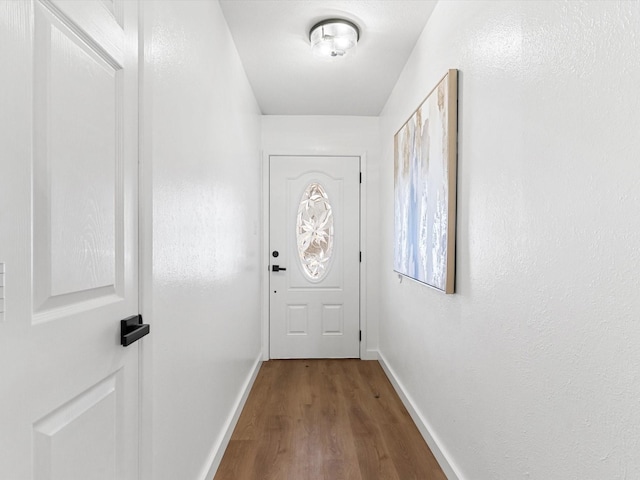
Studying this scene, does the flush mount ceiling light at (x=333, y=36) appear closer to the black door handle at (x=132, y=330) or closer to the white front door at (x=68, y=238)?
the white front door at (x=68, y=238)

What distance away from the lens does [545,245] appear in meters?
1.11

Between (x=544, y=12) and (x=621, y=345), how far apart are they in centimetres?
93

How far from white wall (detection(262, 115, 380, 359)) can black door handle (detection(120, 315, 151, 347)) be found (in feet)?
9.32

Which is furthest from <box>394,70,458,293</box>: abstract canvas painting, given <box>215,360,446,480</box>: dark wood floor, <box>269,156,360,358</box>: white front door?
<box>269,156,360,358</box>: white front door

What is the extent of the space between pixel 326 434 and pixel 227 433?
58 cm

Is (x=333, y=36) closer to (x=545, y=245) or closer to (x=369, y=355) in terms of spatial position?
(x=545, y=245)

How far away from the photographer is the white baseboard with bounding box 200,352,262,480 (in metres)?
1.81

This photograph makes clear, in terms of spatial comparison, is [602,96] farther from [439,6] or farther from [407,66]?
[407,66]

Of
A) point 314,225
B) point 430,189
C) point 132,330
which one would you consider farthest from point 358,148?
point 132,330

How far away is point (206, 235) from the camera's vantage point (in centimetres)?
179

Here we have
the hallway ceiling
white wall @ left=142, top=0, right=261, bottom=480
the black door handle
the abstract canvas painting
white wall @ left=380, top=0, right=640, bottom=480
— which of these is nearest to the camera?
white wall @ left=380, top=0, right=640, bottom=480

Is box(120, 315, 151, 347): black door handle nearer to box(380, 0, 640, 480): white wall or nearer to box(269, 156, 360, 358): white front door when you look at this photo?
box(380, 0, 640, 480): white wall

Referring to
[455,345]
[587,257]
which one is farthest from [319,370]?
[587,257]

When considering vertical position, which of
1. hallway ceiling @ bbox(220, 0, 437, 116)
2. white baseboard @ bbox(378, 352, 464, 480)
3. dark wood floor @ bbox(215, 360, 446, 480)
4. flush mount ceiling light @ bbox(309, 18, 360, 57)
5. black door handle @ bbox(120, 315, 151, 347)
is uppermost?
hallway ceiling @ bbox(220, 0, 437, 116)
